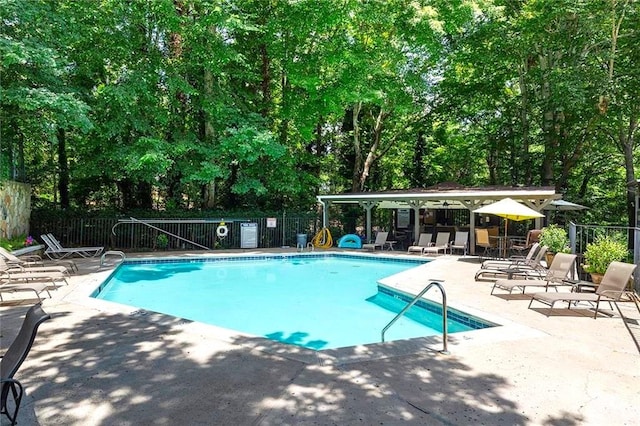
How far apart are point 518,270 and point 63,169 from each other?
17679mm

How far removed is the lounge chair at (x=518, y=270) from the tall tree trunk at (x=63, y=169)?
55.2 ft

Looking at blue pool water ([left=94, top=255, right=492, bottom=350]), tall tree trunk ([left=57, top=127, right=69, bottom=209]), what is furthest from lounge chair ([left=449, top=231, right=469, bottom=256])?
tall tree trunk ([left=57, top=127, right=69, bottom=209])

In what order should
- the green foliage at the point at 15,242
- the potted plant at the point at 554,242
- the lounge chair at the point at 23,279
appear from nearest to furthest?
the lounge chair at the point at 23,279
the potted plant at the point at 554,242
the green foliage at the point at 15,242

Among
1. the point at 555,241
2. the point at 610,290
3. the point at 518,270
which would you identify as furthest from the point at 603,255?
the point at 555,241

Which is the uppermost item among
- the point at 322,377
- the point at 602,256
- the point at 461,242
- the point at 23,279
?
the point at 602,256

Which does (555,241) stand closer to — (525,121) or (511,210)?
(511,210)

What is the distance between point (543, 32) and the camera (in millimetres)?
14312

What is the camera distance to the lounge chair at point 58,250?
11139 millimetres

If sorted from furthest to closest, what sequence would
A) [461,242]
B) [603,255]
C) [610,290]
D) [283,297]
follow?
[461,242] < [283,297] < [603,255] < [610,290]

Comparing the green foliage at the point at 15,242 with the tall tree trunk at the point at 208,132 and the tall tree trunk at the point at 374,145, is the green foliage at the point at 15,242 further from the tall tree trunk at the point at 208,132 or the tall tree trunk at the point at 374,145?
the tall tree trunk at the point at 374,145

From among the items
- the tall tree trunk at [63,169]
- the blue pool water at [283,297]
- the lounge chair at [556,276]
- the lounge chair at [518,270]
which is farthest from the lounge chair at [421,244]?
the tall tree trunk at [63,169]

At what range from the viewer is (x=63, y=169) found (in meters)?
16.5

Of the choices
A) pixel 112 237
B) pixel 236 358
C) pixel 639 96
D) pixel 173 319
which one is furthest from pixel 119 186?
pixel 639 96

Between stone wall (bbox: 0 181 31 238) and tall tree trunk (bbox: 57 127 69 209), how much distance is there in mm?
3530
